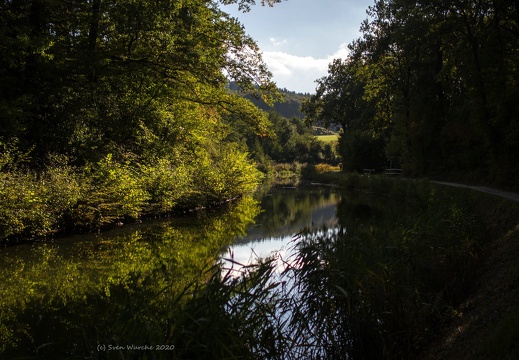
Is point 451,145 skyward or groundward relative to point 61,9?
groundward

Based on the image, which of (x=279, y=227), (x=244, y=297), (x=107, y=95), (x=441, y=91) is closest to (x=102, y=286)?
(x=244, y=297)

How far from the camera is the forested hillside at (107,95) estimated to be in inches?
526

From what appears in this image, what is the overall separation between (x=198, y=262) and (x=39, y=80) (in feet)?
37.5

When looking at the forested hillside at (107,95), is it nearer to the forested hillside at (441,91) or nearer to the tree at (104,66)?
the tree at (104,66)

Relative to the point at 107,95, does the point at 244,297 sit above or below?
below

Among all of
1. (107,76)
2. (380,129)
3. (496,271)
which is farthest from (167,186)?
(380,129)

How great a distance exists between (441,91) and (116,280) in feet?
83.0

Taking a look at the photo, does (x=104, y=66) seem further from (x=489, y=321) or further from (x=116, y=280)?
(x=489, y=321)

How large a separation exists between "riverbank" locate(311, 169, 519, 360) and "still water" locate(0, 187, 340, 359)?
2770mm

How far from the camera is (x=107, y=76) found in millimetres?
16781

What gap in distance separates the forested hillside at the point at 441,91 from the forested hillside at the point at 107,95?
9215 mm

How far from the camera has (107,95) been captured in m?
17.0

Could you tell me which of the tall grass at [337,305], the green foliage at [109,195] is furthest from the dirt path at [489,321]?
the green foliage at [109,195]

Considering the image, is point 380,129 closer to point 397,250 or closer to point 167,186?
point 167,186
